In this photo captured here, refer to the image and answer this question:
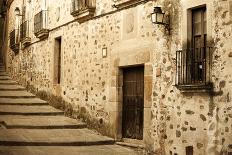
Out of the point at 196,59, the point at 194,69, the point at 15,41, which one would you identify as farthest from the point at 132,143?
the point at 15,41

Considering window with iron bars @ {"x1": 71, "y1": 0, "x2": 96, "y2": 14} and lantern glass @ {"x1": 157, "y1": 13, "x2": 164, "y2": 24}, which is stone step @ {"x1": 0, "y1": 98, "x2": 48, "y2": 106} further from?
lantern glass @ {"x1": 157, "y1": 13, "x2": 164, "y2": 24}

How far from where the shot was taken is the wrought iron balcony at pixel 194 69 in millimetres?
7902

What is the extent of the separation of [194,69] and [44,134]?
4.66 m

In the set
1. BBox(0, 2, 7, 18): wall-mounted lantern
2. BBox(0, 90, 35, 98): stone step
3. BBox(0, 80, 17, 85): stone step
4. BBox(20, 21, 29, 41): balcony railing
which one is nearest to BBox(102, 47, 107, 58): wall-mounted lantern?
BBox(0, 90, 35, 98): stone step

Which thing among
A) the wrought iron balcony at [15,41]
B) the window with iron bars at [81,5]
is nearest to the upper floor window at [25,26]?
the wrought iron balcony at [15,41]

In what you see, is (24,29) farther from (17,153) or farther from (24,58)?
(17,153)

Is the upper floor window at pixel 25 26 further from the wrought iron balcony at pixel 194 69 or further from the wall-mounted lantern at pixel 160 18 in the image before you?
the wrought iron balcony at pixel 194 69

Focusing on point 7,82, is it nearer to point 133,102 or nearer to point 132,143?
point 133,102

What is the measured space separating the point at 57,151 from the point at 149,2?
4.01 meters

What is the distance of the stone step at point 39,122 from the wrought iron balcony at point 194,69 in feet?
15.1

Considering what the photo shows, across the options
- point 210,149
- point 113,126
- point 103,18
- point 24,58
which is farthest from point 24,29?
point 210,149

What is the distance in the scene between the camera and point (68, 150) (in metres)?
→ 9.69

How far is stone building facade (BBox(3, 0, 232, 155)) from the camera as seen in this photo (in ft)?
25.4

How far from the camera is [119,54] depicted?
11.0m
